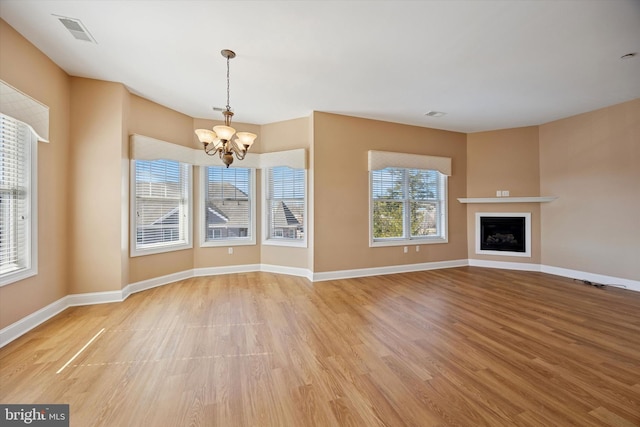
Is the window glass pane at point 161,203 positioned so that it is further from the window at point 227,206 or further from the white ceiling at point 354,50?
the white ceiling at point 354,50

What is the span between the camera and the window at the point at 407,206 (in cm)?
504

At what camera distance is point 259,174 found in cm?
505

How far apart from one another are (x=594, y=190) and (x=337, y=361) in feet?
17.8

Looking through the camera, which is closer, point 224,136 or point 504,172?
point 224,136

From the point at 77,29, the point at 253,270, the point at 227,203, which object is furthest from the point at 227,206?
the point at 77,29

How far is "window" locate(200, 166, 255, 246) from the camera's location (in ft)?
15.8

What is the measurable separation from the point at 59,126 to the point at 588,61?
6.32 m

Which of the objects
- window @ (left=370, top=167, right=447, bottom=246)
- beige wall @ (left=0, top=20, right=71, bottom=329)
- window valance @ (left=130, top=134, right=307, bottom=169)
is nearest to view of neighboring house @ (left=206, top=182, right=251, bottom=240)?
window valance @ (left=130, top=134, right=307, bottom=169)

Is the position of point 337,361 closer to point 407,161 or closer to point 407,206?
point 407,206

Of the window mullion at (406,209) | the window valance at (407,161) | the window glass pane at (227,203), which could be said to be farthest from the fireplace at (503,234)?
the window glass pane at (227,203)

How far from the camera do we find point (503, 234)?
5.45 metres

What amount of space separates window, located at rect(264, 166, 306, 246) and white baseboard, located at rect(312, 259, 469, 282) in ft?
2.44

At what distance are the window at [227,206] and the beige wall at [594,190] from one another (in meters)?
5.90

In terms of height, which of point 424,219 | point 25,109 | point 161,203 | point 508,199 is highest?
point 25,109
